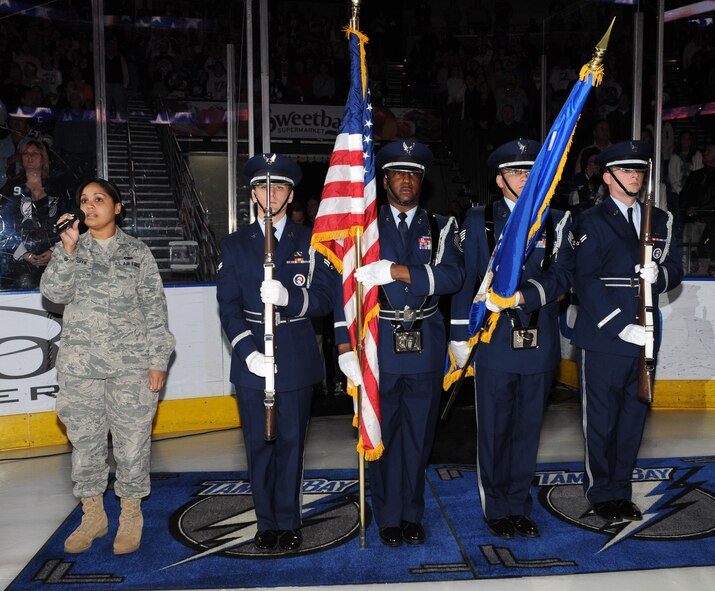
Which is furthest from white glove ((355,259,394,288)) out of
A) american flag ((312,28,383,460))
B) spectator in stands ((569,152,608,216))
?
spectator in stands ((569,152,608,216))

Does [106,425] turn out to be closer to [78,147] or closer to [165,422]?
[165,422]

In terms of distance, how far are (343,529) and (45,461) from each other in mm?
2430

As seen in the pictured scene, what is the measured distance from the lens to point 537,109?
11258mm

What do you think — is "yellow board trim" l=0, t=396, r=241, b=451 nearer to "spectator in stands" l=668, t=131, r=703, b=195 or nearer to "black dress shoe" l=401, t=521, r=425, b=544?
"black dress shoe" l=401, t=521, r=425, b=544

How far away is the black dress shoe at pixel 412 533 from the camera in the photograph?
144 inches

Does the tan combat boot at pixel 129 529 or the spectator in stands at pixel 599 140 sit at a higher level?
the spectator in stands at pixel 599 140

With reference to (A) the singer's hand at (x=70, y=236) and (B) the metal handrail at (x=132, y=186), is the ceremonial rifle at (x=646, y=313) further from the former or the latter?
(B) the metal handrail at (x=132, y=186)

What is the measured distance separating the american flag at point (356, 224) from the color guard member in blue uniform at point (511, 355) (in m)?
0.49

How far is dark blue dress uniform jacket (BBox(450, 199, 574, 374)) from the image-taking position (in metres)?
3.68

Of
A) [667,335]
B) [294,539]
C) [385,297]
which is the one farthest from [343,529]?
[667,335]

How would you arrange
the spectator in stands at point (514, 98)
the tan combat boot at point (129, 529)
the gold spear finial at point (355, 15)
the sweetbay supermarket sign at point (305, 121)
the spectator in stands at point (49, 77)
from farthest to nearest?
the sweetbay supermarket sign at point (305, 121), the spectator in stands at point (514, 98), the spectator in stands at point (49, 77), the tan combat boot at point (129, 529), the gold spear finial at point (355, 15)

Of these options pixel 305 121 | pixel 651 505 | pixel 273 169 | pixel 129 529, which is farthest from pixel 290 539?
pixel 305 121

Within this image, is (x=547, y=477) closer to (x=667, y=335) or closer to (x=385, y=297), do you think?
(x=385, y=297)

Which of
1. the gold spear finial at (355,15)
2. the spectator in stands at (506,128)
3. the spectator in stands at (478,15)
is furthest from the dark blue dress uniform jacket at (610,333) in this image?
the spectator in stands at (478,15)
